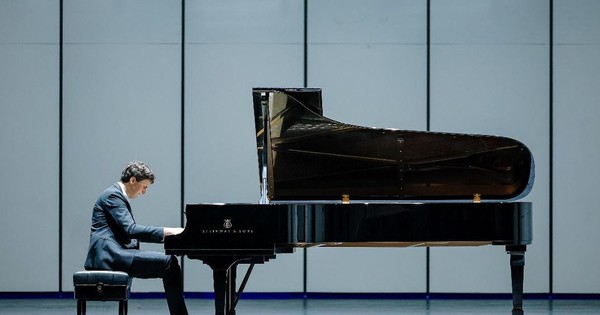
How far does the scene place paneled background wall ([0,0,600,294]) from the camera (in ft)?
30.5

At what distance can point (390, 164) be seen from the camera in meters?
5.54

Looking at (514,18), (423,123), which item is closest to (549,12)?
(514,18)

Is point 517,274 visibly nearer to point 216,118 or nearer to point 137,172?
point 137,172

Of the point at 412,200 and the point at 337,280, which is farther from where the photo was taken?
the point at 337,280

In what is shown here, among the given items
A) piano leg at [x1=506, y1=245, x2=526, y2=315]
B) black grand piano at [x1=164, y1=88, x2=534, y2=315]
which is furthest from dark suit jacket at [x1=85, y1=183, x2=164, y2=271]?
piano leg at [x1=506, y1=245, x2=526, y2=315]

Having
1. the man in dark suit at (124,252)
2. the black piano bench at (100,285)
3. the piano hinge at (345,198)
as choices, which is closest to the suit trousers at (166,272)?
the man in dark suit at (124,252)

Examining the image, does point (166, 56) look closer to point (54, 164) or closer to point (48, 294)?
point (54, 164)

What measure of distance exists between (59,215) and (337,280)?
9.08ft

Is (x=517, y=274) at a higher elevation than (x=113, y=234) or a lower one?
lower

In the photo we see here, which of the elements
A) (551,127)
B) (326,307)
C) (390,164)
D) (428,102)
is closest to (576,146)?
(551,127)

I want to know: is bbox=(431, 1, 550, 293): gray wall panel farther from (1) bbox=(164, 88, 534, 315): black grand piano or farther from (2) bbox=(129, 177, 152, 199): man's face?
(2) bbox=(129, 177, 152, 199): man's face

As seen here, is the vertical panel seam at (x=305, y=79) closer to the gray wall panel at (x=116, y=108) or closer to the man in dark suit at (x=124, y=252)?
the gray wall panel at (x=116, y=108)

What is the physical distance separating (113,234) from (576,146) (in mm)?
5135

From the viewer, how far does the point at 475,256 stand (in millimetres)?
9320
